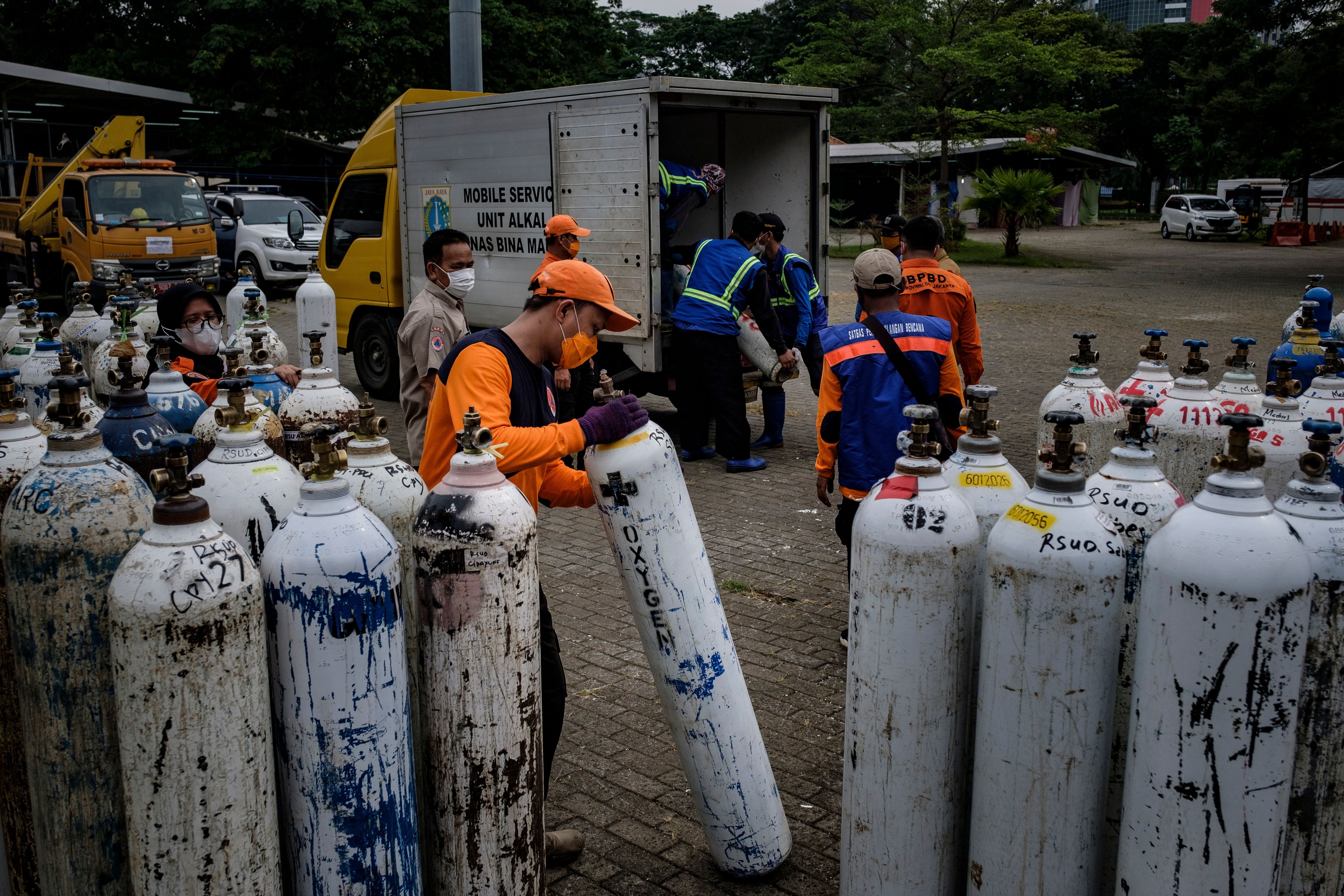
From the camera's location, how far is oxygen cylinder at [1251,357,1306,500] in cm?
313

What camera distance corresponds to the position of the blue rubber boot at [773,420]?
9203 millimetres

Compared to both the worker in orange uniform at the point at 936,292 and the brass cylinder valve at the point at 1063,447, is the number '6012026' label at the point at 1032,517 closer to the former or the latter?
the brass cylinder valve at the point at 1063,447

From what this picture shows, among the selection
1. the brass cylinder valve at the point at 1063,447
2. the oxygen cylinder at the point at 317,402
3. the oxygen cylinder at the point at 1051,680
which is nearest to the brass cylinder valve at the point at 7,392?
the oxygen cylinder at the point at 317,402

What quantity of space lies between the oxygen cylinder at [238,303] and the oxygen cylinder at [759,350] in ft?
11.9

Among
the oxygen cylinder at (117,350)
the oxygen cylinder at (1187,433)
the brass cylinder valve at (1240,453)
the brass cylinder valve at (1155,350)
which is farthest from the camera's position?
the oxygen cylinder at (117,350)

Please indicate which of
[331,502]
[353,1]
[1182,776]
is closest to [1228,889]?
[1182,776]

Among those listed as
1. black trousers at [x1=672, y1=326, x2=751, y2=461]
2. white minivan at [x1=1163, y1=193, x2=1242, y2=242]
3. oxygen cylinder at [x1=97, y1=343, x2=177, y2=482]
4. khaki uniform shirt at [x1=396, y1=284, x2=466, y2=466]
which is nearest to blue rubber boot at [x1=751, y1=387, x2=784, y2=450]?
black trousers at [x1=672, y1=326, x2=751, y2=461]

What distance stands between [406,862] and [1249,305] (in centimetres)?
1971

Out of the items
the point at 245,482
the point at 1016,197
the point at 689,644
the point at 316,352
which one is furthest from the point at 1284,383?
the point at 1016,197

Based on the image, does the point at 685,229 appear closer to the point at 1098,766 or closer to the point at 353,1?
the point at 1098,766

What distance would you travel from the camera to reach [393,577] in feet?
7.50

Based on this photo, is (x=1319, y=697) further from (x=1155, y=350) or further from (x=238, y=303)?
(x=238, y=303)

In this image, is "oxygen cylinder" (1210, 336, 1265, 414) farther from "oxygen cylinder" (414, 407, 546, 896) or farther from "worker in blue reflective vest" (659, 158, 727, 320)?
"worker in blue reflective vest" (659, 158, 727, 320)

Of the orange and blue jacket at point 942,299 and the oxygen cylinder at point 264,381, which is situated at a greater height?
the orange and blue jacket at point 942,299
